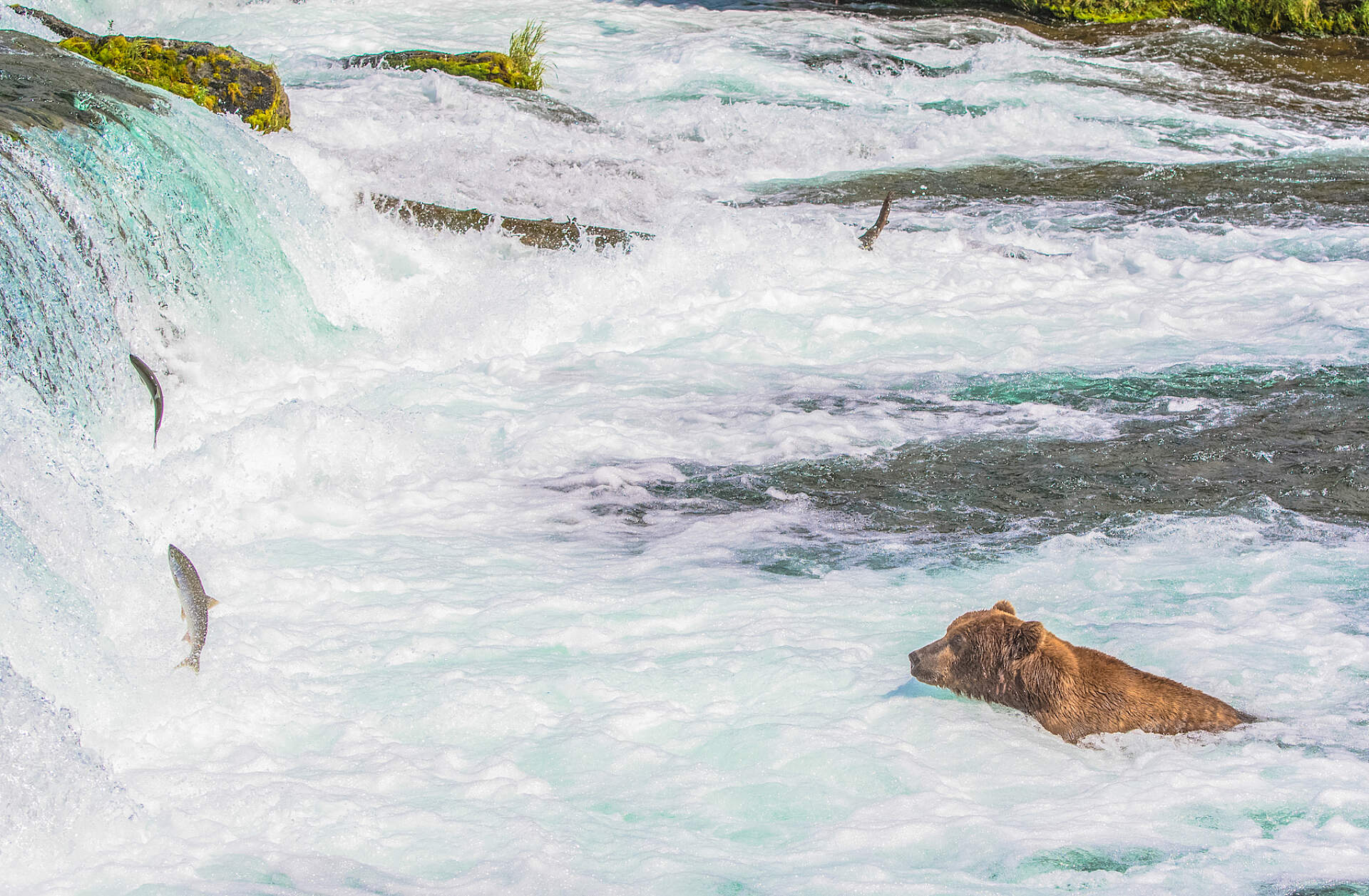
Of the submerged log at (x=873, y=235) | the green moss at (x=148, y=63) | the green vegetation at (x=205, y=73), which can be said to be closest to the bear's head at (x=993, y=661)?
the submerged log at (x=873, y=235)

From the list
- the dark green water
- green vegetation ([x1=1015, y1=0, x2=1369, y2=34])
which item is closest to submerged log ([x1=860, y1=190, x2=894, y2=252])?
the dark green water

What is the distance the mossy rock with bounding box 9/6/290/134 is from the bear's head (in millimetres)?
8579

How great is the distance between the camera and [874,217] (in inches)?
416

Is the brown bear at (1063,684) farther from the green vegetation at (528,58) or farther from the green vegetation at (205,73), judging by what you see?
the green vegetation at (528,58)

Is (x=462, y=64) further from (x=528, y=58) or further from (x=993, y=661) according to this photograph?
(x=993, y=661)

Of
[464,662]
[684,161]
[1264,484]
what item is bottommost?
[464,662]

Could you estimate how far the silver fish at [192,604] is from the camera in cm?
357

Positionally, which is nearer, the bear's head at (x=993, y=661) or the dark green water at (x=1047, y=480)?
the bear's head at (x=993, y=661)

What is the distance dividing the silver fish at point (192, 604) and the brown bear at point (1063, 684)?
2349mm

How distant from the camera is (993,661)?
12.2 feet

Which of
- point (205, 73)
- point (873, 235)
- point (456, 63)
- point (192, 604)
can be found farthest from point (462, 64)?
point (192, 604)

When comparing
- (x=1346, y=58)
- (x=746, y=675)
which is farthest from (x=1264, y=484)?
(x=1346, y=58)

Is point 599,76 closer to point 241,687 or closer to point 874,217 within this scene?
point 874,217

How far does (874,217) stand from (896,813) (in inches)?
313
